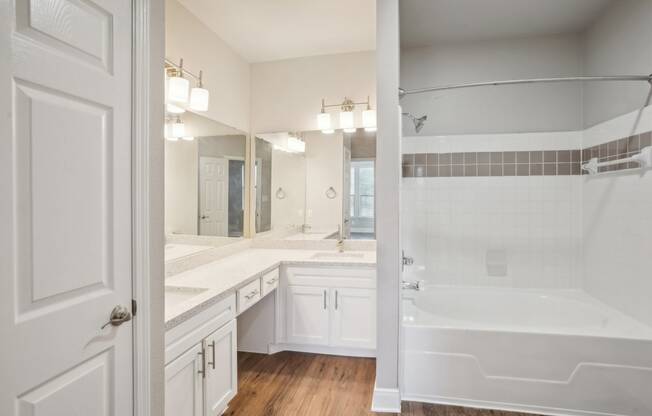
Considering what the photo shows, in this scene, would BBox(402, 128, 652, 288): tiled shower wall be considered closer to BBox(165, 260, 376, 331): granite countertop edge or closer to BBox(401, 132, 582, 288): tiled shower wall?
BBox(401, 132, 582, 288): tiled shower wall

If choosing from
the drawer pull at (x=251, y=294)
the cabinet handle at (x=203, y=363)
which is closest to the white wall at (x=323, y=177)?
the drawer pull at (x=251, y=294)

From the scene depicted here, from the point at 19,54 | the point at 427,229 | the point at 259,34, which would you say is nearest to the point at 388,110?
→ the point at 427,229

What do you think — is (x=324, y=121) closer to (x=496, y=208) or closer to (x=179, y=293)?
(x=496, y=208)

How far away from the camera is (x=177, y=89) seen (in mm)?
2252

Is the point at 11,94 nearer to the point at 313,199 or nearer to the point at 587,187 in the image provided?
the point at 313,199

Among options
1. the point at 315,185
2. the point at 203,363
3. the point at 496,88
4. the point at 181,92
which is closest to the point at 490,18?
the point at 496,88

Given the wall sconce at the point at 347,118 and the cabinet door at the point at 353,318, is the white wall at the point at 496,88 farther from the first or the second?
the cabinet door at the point at 353,318

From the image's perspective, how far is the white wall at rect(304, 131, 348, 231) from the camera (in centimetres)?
326

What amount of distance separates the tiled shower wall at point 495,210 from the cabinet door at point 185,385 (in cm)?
180

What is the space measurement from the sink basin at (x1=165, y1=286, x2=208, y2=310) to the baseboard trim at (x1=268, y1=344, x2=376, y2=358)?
43.5 inches

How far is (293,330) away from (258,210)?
1179 mm

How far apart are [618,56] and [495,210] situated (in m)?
1.29

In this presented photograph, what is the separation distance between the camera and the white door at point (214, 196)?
8.70 feet

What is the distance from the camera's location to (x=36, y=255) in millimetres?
950
